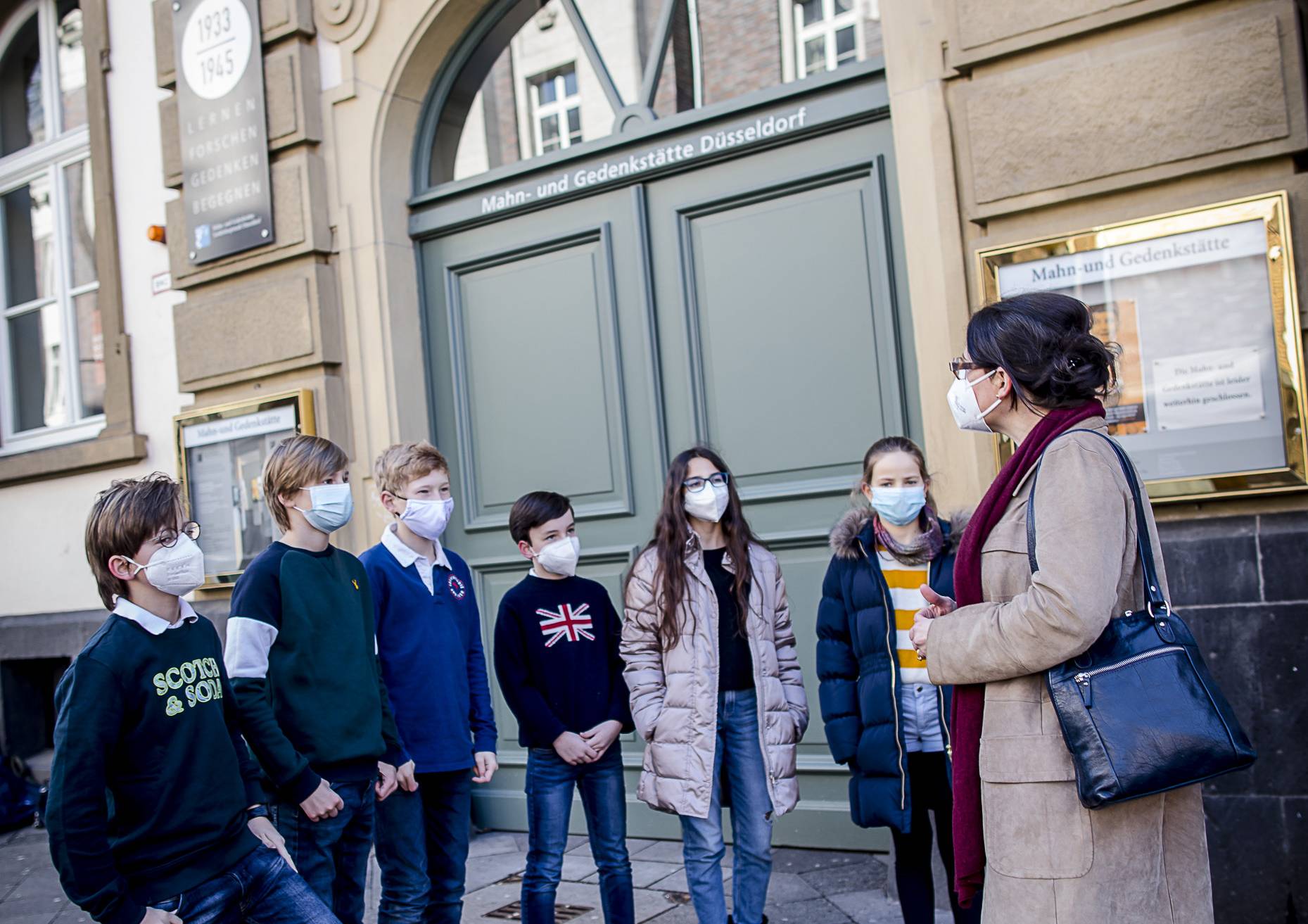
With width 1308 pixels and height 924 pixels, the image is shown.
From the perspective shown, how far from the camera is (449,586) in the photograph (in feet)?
12.8

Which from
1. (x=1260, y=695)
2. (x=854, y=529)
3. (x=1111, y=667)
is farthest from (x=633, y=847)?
(x=1111, y=667)

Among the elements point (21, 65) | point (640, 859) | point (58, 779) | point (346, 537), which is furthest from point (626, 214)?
point (21, 65)

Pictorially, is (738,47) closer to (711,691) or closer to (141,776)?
(711,691)

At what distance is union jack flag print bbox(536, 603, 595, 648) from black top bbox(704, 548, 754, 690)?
0.43m

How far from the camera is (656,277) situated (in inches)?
213

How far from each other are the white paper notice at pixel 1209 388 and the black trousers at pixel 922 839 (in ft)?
4.35

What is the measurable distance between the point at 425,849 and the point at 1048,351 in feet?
7.91

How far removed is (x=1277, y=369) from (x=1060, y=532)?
199 centimetres

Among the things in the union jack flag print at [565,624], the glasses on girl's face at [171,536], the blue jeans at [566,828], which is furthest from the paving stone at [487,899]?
the glasses on girl's face at [171,536]

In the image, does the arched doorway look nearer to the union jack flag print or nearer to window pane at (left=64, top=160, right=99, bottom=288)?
the union jack flag print

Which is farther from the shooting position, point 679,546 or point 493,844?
point 493,844

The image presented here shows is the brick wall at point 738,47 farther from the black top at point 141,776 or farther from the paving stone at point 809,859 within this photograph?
the black top at point 141,776

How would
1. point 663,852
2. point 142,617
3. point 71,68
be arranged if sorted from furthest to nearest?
point 71,68 → point 663,852 → point 142,617

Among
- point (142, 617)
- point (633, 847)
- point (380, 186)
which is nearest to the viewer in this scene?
point (142, 617)
